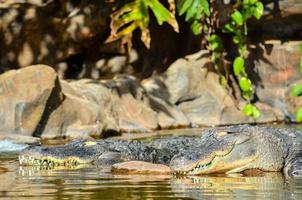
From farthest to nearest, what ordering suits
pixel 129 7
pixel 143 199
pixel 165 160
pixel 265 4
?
pixel 265 4 < pixel 129 7 < pixel 165 160 < pixel 143 199

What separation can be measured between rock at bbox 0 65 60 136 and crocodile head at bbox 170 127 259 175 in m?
4.23

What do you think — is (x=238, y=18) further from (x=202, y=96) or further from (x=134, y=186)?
(x=134, y=186)

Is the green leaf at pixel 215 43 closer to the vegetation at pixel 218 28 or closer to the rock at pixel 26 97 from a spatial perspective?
the vegetation at pixel 218 28

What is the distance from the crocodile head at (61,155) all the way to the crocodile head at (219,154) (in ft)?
3.95

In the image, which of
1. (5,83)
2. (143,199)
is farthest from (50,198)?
(5,83)

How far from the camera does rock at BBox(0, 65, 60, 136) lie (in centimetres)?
1029

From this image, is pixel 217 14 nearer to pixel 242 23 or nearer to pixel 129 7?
pixel 242 23

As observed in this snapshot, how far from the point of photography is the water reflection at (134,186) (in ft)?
15.8

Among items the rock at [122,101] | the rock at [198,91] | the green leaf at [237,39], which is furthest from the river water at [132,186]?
the green leaf at [237,39]

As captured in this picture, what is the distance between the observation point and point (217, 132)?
21.7 feet

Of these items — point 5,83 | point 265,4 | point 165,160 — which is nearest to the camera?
point 165,160

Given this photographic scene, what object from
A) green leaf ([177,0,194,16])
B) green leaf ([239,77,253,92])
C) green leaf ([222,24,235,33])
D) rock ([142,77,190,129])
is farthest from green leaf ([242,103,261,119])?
green leaf ([177,0,194,16])

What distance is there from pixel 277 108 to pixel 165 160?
6932 mm

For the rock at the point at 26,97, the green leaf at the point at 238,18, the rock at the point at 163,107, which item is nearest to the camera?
the rock at the point at 26,97
